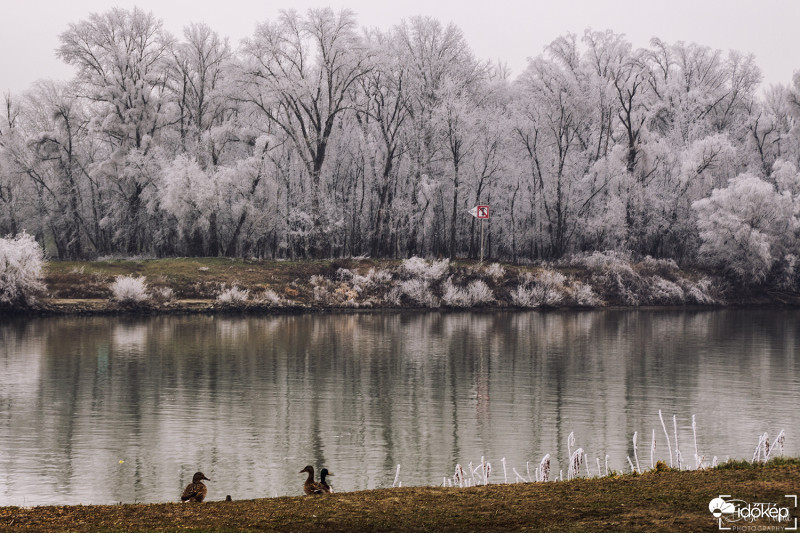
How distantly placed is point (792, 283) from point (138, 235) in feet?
169

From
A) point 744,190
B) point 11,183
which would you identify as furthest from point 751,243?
point 11,183

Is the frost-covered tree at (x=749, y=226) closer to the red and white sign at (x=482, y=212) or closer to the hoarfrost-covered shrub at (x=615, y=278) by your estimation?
the hoarfrost-covered shrub at (x=615, y=278)

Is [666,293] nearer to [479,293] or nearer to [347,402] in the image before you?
[479,293]

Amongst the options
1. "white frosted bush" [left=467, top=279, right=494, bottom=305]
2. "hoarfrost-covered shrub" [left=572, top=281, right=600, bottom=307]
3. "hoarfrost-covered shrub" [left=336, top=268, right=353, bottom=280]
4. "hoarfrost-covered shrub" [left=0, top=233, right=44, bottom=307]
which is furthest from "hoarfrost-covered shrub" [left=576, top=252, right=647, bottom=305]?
"hoarfrost-covered shrub" [left=0, top=233, right=44, bottom=307]

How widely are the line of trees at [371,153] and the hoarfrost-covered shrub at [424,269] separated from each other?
198 inches

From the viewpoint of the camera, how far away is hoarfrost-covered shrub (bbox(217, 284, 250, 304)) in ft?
183

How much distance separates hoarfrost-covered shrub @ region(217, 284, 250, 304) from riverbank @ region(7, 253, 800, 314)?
7cm

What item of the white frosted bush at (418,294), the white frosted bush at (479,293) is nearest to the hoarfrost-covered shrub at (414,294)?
the white frosted bush at (418,294)

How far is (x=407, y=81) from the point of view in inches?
2675

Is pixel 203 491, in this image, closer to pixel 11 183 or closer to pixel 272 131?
pixel 272 131

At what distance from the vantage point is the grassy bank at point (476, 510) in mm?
10773

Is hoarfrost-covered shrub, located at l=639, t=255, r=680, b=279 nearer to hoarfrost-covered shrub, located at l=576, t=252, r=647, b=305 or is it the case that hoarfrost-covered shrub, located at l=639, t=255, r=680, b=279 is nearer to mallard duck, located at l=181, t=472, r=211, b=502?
hoarfrost-covered shrub, located at l=576, t=252, r=647, b=305

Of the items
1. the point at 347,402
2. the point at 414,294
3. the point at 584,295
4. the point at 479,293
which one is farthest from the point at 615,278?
the point at 347,402

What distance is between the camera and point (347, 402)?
24.6 metres
